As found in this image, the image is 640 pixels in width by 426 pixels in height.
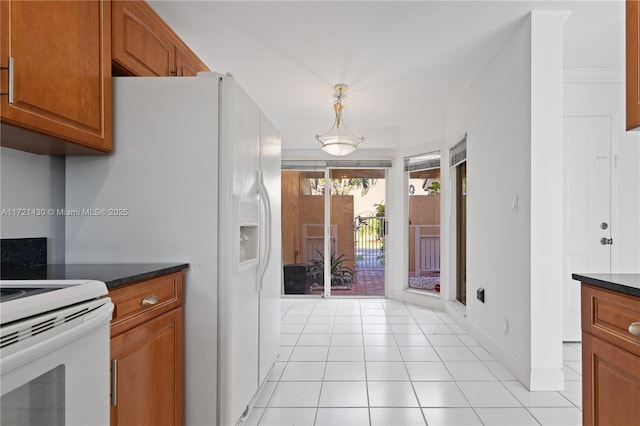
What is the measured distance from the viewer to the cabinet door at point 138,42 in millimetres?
1747

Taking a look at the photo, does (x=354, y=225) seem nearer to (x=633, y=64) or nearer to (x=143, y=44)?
(x=143, y=44)

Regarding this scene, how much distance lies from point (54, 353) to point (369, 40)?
264 centimetres

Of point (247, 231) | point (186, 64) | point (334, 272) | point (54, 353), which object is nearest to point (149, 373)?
point (54, 353)

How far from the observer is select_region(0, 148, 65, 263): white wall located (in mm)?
1521

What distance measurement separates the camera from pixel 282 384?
7.78 ft

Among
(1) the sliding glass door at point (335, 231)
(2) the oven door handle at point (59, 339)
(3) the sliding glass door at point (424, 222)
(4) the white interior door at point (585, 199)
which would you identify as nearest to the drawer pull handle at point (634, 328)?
(2) the oven door handle at point (59, 339)

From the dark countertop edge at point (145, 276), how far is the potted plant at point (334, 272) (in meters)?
3.88

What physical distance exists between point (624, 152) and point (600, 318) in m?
2.56

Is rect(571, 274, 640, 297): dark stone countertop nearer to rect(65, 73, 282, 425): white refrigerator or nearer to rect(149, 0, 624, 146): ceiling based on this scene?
rect(65, 73, 282, 425): white refrigerator

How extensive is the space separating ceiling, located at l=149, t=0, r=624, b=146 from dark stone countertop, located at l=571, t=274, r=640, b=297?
1756mm

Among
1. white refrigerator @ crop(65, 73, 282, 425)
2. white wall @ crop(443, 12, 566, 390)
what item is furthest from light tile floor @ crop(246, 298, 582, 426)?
white refrigerator @ crop(65, 73, 282, 425)

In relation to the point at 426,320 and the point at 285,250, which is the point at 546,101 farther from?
the point at 285,250

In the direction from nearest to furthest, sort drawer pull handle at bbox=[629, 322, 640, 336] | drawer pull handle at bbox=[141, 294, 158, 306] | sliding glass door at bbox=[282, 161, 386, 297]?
drawer pull handle at bbox=[629, 322, 640, 336] < drawer pull handle at bbox=[141, 294, 158, 306] < sliding glass door at bbox=[282, 161, 386, 297]

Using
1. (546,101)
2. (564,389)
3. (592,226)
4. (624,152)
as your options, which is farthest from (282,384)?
(624,152)
